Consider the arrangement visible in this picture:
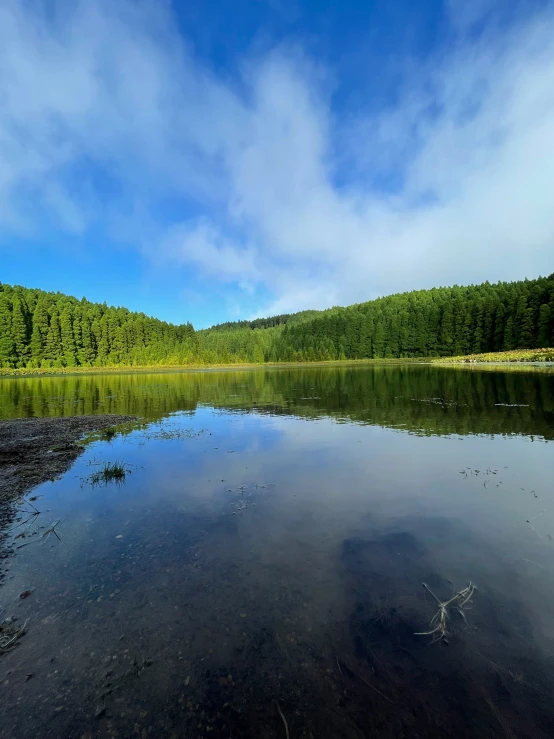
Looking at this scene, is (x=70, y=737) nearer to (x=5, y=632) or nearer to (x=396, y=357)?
(x=5, y=632)

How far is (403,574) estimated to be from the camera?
684 centimetres

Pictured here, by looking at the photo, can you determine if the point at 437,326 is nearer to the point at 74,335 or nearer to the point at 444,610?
the point at 74,335

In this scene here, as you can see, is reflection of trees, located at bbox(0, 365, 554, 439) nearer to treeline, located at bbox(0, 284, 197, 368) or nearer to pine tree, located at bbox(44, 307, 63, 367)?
treeline, located at bbox(0, 284, 197, 368)

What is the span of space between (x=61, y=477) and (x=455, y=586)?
511 inches

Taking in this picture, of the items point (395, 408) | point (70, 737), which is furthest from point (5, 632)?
point (395, 408)

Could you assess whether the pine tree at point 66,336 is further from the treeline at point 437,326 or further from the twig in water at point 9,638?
the twig in water at point 9,638

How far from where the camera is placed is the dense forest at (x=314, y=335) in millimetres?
110812

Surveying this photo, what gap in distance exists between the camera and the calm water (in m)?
4.31

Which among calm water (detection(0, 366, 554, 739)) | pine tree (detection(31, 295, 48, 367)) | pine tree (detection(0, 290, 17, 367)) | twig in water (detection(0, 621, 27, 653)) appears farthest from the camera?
pine tree (detection(31, 295, 48, 367))

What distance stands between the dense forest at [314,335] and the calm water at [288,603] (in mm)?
111993

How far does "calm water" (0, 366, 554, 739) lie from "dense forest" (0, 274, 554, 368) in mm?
111993

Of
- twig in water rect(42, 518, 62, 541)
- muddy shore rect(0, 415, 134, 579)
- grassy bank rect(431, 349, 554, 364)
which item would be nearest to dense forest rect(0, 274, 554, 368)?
grassy bank rect(431, 349, 554, 364)

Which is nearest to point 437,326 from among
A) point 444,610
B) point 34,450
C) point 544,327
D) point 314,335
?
point 544,327

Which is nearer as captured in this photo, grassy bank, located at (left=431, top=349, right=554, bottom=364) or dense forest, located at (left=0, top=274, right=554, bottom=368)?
grassy bank, located at (left=431, top=349, right=554, bottom=364)
